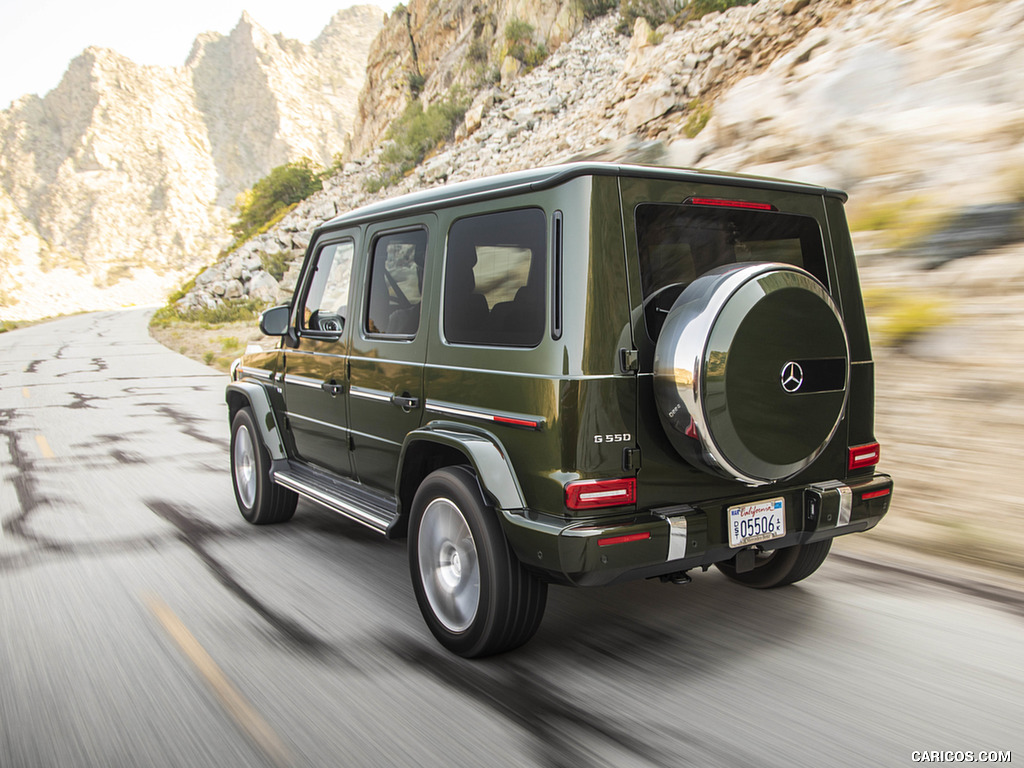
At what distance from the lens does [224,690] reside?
3.35m

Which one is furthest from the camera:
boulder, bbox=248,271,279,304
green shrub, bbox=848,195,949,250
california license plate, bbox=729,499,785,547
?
boulder, bbox=248,271,279,304

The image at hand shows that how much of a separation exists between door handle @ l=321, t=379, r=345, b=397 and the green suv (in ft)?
1.74

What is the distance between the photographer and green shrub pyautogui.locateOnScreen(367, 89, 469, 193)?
3622cm

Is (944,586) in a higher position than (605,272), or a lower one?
lower

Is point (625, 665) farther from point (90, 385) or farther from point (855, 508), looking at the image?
point (90, 385)

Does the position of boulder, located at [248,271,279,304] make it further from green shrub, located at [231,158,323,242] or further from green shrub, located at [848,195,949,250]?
green shrub, located at [848,195,949,250]

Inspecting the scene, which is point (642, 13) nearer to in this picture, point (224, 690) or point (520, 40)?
point (520, 40)

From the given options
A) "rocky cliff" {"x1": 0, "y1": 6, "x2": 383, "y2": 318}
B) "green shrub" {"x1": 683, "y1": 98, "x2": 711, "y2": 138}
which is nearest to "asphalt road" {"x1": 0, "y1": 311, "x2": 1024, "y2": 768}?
"green shrub" {"x1": 683, "y1": 98, "x2": 711, "y2": 138}

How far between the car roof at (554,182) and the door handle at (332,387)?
1.07 meters

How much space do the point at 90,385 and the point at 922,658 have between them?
48.1ft

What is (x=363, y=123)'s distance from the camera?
50.8 meters

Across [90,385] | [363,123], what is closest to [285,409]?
[90,385]

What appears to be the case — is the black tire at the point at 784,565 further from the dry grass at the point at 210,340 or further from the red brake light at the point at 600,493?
the dry grass at the point at 210,340

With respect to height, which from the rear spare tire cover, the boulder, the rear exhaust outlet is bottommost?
the rear exhaust outlet
